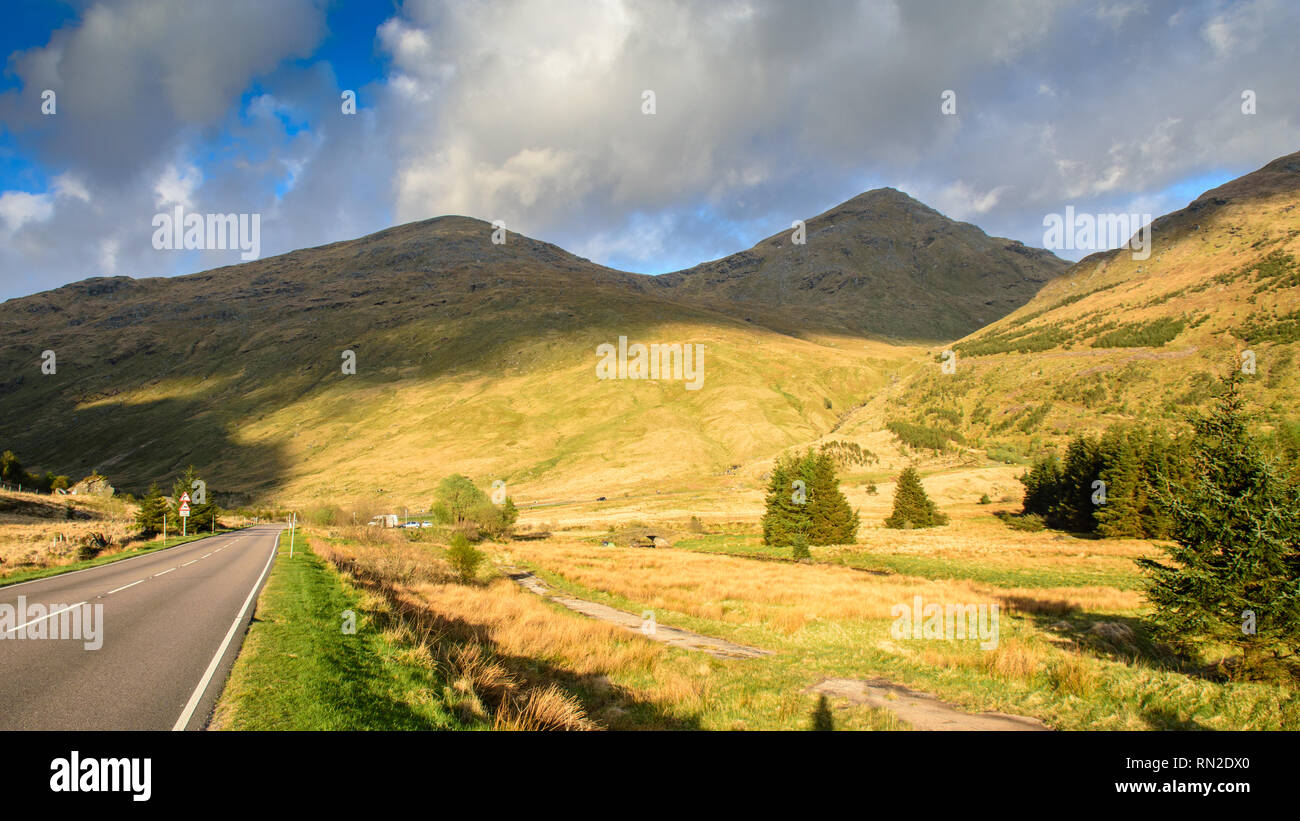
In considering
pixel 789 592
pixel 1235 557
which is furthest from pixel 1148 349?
pixel 1235 557

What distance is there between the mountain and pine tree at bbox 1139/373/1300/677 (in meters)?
63.8

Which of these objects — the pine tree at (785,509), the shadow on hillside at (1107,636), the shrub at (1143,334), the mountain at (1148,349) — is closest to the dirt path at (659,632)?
the shadow on hillside at (1107,636)

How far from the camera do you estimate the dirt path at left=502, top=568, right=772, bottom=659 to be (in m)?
18.1

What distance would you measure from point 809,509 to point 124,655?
5250cm

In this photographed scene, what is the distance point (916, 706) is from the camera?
39.1 ft

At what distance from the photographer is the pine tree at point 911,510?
63906 mm

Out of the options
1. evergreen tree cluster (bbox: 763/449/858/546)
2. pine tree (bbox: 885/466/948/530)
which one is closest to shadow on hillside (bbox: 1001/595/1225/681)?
evergreen tree cluster (bbox: 763/449/858/546)

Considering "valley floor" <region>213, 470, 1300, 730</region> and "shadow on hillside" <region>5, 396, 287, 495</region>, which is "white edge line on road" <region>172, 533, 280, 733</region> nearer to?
"valley floor" <region>213, 470, 1300, 730</region>

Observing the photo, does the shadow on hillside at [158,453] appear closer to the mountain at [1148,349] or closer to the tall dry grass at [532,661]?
the tall dry grass at [532,661]

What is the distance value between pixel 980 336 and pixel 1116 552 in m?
156

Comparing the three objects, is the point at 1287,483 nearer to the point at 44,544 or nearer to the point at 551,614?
the point at 551,614
